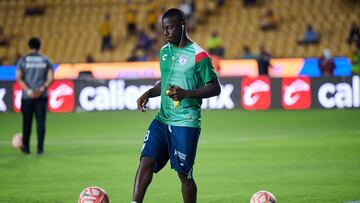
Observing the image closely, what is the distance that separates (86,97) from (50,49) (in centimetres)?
1549

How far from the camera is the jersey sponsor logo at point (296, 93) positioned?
1181 inches

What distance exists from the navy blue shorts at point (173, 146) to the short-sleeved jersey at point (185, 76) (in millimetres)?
79

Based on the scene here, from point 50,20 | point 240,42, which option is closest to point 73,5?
point 50,20

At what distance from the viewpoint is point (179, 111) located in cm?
905

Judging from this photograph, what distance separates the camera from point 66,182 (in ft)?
45.0

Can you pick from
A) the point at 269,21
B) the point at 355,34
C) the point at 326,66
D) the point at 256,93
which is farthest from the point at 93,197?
the point at 269,21

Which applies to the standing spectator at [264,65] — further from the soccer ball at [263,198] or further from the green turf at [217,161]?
the soccer ball at [263,198]

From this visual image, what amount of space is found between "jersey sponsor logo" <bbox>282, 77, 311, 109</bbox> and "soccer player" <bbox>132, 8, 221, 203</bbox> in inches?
835

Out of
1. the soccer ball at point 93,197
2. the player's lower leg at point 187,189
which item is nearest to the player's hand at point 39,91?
the soccer ball at point 93,197

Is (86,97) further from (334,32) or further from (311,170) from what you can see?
(311,170)

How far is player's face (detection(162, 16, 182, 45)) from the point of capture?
884cm

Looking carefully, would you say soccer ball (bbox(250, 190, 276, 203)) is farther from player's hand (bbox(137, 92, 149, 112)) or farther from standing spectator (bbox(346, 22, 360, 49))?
standing spectator (bbox(346, 22, 360, 49))

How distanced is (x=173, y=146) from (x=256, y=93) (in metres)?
22.1

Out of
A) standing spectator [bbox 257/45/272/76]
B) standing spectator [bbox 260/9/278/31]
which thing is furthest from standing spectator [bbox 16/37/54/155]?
standing spectator [bbox 260/9/278/31]
